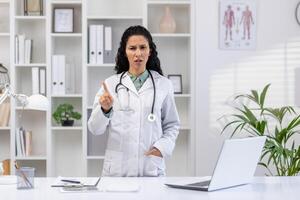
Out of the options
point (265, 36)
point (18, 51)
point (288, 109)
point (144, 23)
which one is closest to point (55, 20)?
point (18, 51)

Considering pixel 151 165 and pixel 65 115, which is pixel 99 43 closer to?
pixel 65 115

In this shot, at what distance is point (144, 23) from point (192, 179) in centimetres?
211

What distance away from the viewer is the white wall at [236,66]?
466cm

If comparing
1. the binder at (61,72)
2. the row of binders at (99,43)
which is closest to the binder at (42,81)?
the binder at (61,72)

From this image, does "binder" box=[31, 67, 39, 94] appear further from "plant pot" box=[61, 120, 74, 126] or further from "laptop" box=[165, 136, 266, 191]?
"laptop" box=[165, 136, 266, 191]

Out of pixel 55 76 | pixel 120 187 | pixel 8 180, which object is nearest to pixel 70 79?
pixel 55 76

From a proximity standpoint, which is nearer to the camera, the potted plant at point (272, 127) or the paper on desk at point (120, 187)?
the paper on desk at point (120, 187)

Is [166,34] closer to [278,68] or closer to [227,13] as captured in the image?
[227,13]

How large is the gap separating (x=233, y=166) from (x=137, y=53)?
0.99m

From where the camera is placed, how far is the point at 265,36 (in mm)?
4691

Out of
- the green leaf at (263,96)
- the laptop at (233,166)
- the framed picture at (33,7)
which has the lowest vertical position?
the laptop at (233,166)

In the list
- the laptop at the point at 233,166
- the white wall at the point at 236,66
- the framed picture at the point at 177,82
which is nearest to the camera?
the laptop at the point at 233,166

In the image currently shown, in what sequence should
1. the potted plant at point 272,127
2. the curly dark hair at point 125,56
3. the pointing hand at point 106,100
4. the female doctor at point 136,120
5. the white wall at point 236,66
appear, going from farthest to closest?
the white wall at point 236,66, the potted plant at point 272,127, the curly dark hair at point 125,56, the female doctor at point 136,120, the pointing hand at point 106,100

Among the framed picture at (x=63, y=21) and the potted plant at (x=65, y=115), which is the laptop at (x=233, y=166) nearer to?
the potted plant at (x=65, y=115)
